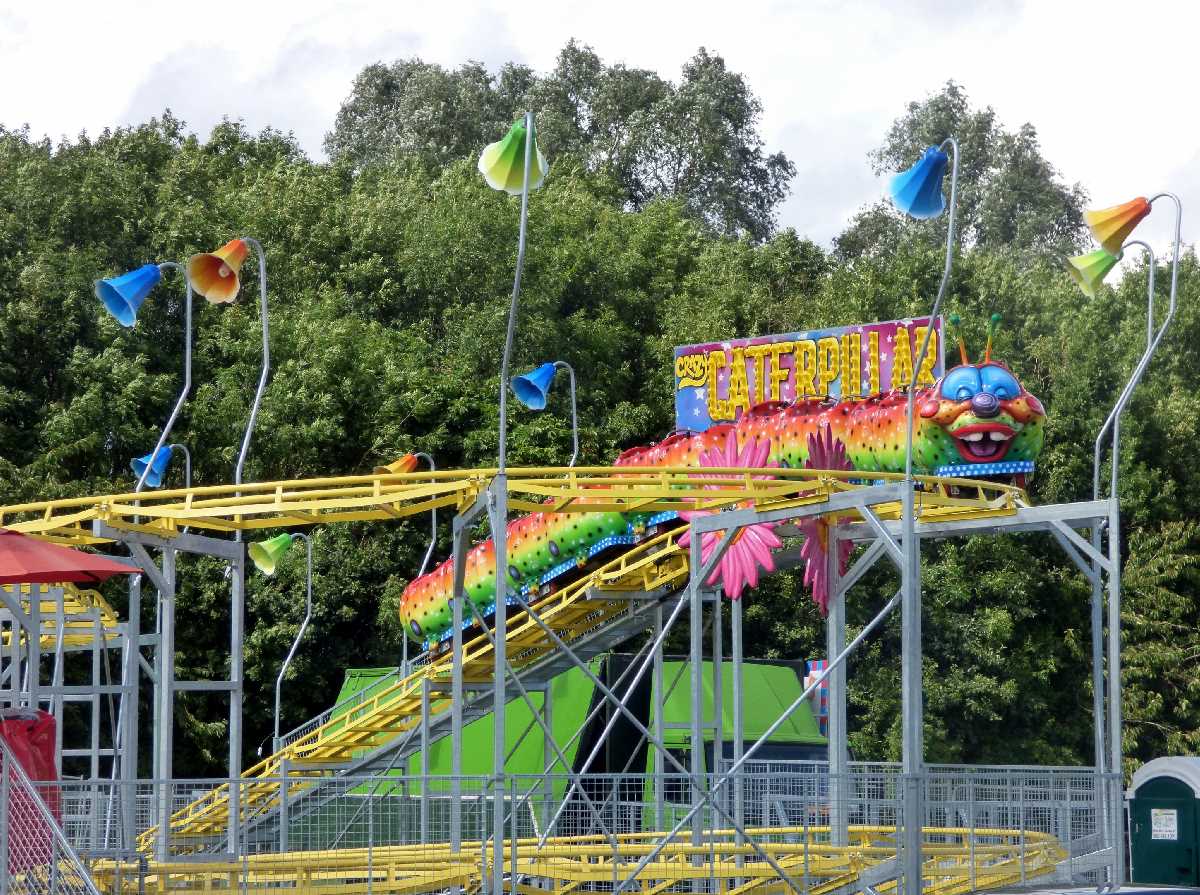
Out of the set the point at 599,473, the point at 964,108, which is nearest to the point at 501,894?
the point at 599,473

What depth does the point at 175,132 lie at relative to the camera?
44.4 metres

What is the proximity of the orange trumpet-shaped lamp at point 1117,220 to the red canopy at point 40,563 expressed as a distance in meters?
9.52

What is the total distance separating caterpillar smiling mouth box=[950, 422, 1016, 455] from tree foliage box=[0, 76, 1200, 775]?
13.5 m

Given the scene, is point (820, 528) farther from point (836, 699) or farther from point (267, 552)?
point (267, 552)

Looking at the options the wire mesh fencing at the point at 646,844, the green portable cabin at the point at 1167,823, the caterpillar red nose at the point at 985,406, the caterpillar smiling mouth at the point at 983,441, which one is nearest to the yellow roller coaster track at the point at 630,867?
the wire mesh fencing at the point at 646,844

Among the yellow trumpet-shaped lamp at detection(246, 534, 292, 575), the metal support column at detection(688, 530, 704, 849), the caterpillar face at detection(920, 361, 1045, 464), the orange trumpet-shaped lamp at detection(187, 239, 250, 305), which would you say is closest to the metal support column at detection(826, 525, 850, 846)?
the metal support column at detection(688, 530, 704, 849)

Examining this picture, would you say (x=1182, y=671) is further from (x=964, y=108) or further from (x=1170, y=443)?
(x=964, y=108)

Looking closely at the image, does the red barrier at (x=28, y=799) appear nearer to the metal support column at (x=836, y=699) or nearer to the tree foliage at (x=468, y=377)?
the metal support column at (x=836, y=699)

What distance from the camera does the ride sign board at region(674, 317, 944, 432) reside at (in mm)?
20531

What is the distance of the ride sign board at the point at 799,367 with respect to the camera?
808 inches

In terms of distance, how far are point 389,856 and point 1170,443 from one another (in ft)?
83.0

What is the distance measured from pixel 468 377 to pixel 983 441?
18453 mm

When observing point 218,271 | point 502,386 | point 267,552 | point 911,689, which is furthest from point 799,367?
point 502,386

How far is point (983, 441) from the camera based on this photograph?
64.2 feet
